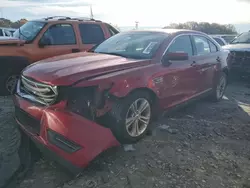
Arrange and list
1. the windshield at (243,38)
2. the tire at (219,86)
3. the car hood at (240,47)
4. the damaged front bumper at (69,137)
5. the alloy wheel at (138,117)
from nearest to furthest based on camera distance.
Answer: the damaged front bumper at (69,137) < the alloy wheel at (138,117) < the tire at (219,86) < the car hood at (240,47) < the windshield at (243,38)

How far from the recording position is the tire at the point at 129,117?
3.32 m

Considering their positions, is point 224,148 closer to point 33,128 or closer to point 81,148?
point 81,148

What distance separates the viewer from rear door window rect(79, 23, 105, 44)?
21.6 ft

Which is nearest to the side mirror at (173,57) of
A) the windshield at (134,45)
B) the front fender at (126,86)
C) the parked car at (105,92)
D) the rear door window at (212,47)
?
the parked car at (105,92)

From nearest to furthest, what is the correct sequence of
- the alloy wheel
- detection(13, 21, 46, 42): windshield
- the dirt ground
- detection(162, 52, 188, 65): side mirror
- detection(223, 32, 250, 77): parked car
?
the dirt ground, the alloy wheel, detection(162, 52, 188, 65): side mirror, detection(13, 21, 46, 42): windshield, detection(223, 32, 250, 77): parked car

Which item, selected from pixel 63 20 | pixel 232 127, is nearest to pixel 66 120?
pixel 232 127

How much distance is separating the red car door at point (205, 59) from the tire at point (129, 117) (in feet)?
5.52

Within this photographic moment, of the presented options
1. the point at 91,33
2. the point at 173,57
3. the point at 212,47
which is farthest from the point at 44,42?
the point at 212,47

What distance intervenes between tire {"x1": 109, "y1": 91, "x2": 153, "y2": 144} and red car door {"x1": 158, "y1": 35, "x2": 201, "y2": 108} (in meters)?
0.41

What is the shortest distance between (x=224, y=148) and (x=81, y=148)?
2144 millimetres

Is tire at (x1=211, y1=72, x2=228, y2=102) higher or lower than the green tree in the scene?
lower

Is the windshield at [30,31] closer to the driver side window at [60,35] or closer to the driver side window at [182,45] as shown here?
the driver side window at [60,35]

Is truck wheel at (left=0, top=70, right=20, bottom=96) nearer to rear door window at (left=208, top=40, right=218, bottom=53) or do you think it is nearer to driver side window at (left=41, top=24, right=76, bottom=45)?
driver side window at (left=41, top=24, right=76, bottom=45)

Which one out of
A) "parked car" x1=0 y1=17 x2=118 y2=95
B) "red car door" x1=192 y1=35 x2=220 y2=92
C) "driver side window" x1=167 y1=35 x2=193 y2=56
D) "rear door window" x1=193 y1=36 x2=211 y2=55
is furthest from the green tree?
"driver side window" x1=167 y1=35 x2=193 y2=56
